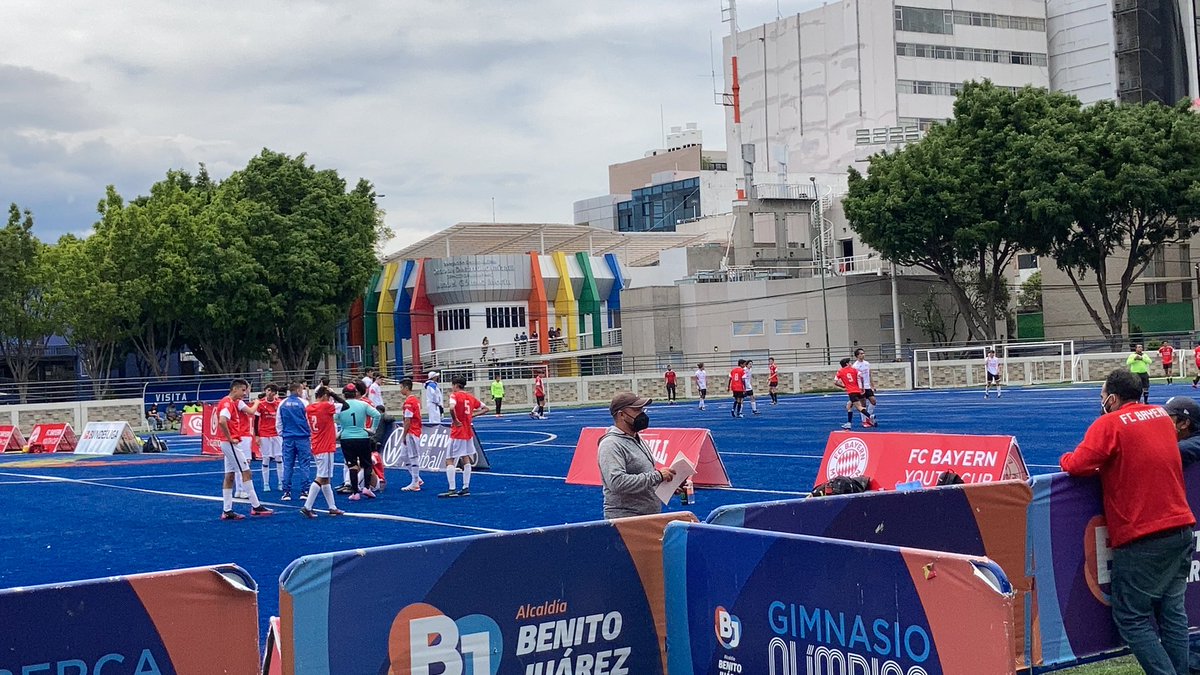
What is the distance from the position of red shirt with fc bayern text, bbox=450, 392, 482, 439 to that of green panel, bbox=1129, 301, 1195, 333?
5447 centimetres

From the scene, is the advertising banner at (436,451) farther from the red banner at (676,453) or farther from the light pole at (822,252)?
the light pole at (822,252)

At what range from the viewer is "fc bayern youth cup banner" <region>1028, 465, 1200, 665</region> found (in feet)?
26.1

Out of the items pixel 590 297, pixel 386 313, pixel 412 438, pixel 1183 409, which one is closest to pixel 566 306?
pixel 590 297

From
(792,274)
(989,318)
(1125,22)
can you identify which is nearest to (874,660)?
(989,318)

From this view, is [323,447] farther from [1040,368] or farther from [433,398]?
[1040,368]

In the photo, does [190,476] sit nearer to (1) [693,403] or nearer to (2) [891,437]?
(2) [891,437]

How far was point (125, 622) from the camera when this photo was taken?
19.8ft

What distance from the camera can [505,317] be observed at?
7438cm

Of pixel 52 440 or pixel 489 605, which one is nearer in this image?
pixel 489 605

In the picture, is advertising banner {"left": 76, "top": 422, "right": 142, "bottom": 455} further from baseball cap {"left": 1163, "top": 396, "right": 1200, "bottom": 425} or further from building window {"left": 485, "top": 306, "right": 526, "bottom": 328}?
building window {"left": 485, "top": 306, "right": 526, "bottom": 328}

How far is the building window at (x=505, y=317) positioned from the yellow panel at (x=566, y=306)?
2113 mm

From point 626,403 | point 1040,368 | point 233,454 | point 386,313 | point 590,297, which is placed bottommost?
point 1040,368

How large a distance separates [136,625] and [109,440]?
3313 cm

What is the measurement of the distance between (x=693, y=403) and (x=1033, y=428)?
26451mm
